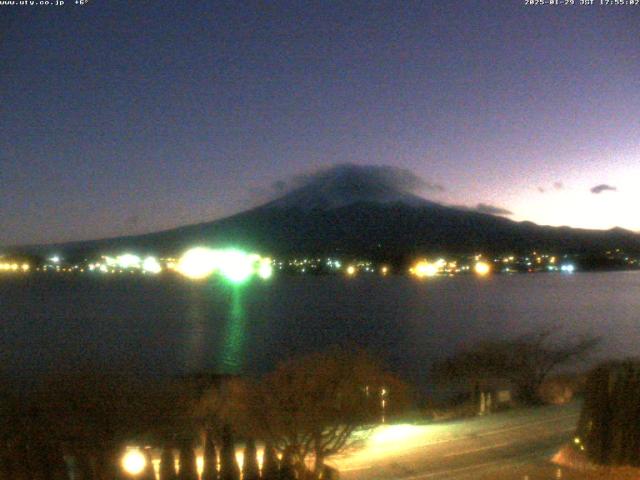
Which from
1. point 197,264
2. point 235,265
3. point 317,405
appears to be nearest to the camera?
point 317,405

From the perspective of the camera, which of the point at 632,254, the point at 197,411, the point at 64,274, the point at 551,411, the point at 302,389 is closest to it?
the point at 302,389

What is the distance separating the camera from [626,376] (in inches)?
285

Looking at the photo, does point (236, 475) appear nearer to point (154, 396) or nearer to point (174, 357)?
point (154, 396)

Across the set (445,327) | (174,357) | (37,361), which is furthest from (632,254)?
(37,361)

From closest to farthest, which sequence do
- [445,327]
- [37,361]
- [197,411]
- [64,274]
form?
[197,411] → [37,361] → [445,327] → [64,274]

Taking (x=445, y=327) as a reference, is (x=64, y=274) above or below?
above

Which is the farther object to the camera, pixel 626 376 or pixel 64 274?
pixel 64 274

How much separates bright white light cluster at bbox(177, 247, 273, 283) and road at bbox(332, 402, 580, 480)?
266 feet

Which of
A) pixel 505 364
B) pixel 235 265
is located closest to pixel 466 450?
pixel 505 364

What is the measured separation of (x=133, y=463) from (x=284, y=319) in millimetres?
40151

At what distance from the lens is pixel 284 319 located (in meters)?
46.0

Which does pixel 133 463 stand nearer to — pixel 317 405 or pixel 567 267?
pixel 317 405

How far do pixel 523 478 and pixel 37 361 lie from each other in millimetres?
24653

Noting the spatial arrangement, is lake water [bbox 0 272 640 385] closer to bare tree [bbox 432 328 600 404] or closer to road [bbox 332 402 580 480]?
road [bbox 332 402 580 480]
